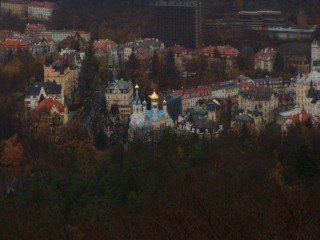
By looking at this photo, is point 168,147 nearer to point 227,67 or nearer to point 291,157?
point 291,157

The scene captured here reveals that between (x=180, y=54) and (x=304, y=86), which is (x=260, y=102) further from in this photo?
(x=180, y=54)

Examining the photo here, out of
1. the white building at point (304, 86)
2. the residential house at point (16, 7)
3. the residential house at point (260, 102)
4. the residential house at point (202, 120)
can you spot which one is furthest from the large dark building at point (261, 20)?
the residential house at point (202, 120)

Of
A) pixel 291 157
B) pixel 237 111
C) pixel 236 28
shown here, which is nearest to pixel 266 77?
pixel 237 111

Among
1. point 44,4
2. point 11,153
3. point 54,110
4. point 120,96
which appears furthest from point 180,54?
point 44,4

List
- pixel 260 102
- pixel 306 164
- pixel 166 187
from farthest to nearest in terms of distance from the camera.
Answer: pixel 260 102 < pixel 306 164 < pixel 166 187

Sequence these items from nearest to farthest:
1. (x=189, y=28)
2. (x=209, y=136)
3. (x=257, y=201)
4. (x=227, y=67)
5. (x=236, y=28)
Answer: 1. (x=257, y=201)
2. (x=209, y=136)
3. (x=227, y=67)
4. (x=189, y=28)
5. (x=236, y=28)

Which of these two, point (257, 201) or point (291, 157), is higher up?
point (257, 201)
